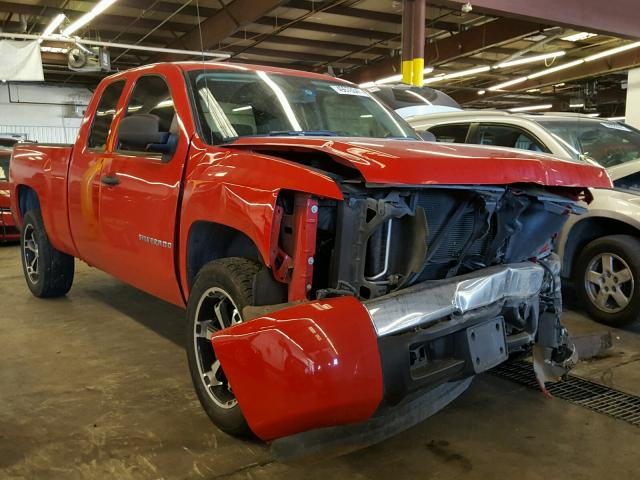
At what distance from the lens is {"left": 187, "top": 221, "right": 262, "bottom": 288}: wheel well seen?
10.0 feet

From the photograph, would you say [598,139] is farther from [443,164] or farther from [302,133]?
[443,164]

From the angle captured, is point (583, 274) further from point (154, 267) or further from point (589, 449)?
point (154, 267)

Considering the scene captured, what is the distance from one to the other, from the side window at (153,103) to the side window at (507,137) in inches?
121

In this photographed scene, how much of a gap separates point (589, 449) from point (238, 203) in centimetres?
197

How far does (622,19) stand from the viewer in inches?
460

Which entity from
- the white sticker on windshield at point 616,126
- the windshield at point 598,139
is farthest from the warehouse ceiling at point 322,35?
the windshield at point 598,139

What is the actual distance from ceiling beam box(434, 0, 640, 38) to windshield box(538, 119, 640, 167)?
4.63 meters

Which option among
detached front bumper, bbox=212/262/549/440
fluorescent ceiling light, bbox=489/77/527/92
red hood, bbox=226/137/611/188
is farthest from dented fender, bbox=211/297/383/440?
fluorescent ceiling light, bbox=489/77/527/92

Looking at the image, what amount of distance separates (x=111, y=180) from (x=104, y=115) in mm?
781

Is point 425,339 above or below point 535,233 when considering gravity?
below

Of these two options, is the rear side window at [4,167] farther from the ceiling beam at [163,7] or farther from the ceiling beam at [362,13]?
the ceiling beam at [362,13]

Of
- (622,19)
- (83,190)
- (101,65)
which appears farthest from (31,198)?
(622,19)

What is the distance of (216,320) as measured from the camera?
9.75 ft

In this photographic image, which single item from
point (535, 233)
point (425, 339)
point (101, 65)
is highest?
point (101, 65)
